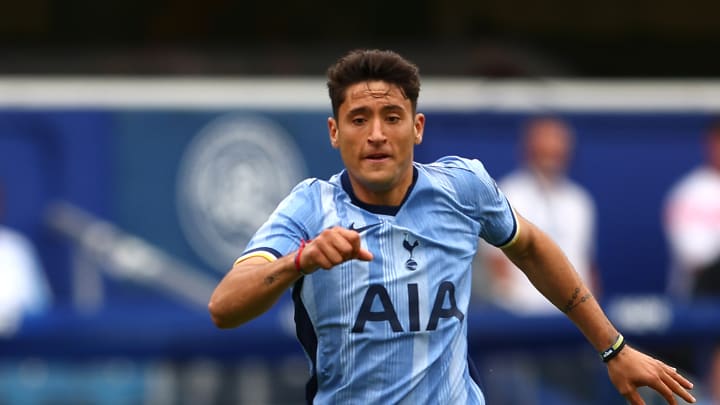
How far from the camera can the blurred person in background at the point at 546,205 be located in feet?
33.2

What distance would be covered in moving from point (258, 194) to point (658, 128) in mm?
3327

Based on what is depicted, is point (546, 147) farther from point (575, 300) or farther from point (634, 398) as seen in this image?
point (634, 398)

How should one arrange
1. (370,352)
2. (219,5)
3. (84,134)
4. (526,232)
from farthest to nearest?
(219,5) → (84,134) → (526,232) → (370,352)

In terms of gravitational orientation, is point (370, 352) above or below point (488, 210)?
below

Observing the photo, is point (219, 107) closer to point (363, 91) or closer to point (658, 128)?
point (658, 128)

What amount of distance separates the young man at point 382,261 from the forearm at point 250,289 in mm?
80

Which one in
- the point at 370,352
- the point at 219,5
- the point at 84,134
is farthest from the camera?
the point at 219,5

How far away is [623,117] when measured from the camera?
12.2 meters

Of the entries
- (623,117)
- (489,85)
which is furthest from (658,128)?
(489,85)

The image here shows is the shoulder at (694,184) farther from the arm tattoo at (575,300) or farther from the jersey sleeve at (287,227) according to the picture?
the jersey sleeve at (287,227)

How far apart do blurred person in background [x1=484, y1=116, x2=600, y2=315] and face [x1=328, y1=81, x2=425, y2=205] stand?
202 inches

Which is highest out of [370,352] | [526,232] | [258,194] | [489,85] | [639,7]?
[639,7]

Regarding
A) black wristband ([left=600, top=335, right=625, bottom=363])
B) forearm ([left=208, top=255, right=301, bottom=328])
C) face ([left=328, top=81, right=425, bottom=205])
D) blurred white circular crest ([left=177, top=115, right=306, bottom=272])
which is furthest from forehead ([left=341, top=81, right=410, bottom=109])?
blurred white circular crest ([left=177, top=115, right=306, bottom=272])

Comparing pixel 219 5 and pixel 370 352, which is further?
pixel 219 5
